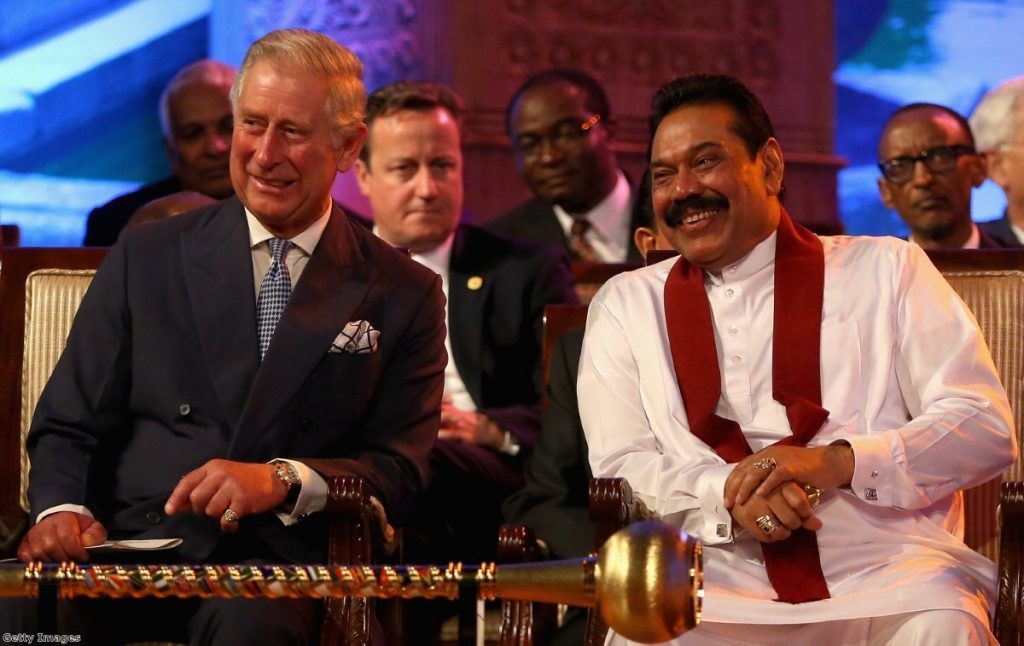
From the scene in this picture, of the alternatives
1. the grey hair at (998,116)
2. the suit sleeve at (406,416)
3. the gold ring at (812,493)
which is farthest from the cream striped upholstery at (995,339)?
the grey hair at (998,116)

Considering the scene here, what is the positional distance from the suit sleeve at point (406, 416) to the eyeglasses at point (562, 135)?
7.15 feet

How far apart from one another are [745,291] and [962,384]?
523mm

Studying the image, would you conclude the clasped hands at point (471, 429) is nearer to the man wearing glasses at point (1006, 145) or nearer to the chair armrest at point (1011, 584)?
the chair armrest at point (1011, 584)

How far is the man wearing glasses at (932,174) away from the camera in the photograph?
208 inches

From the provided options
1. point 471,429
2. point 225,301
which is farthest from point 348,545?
point 471,429

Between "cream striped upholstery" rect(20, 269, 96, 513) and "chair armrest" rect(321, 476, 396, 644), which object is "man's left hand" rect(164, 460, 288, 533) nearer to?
"chair armrest" rect(321, 476, 396, 644)

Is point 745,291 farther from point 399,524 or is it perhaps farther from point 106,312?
point 106,312

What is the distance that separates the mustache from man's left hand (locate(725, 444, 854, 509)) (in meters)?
0.61

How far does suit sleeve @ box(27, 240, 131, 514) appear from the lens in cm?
310

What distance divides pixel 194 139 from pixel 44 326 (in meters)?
1.97

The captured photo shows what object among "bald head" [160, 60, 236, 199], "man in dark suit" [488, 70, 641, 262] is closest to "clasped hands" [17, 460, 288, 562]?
"bald head" [160, 60, 236, 199]

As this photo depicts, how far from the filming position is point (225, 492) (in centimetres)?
290

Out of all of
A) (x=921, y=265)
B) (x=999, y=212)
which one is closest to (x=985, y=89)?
(x=999, y=212)

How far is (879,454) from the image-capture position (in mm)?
2938
